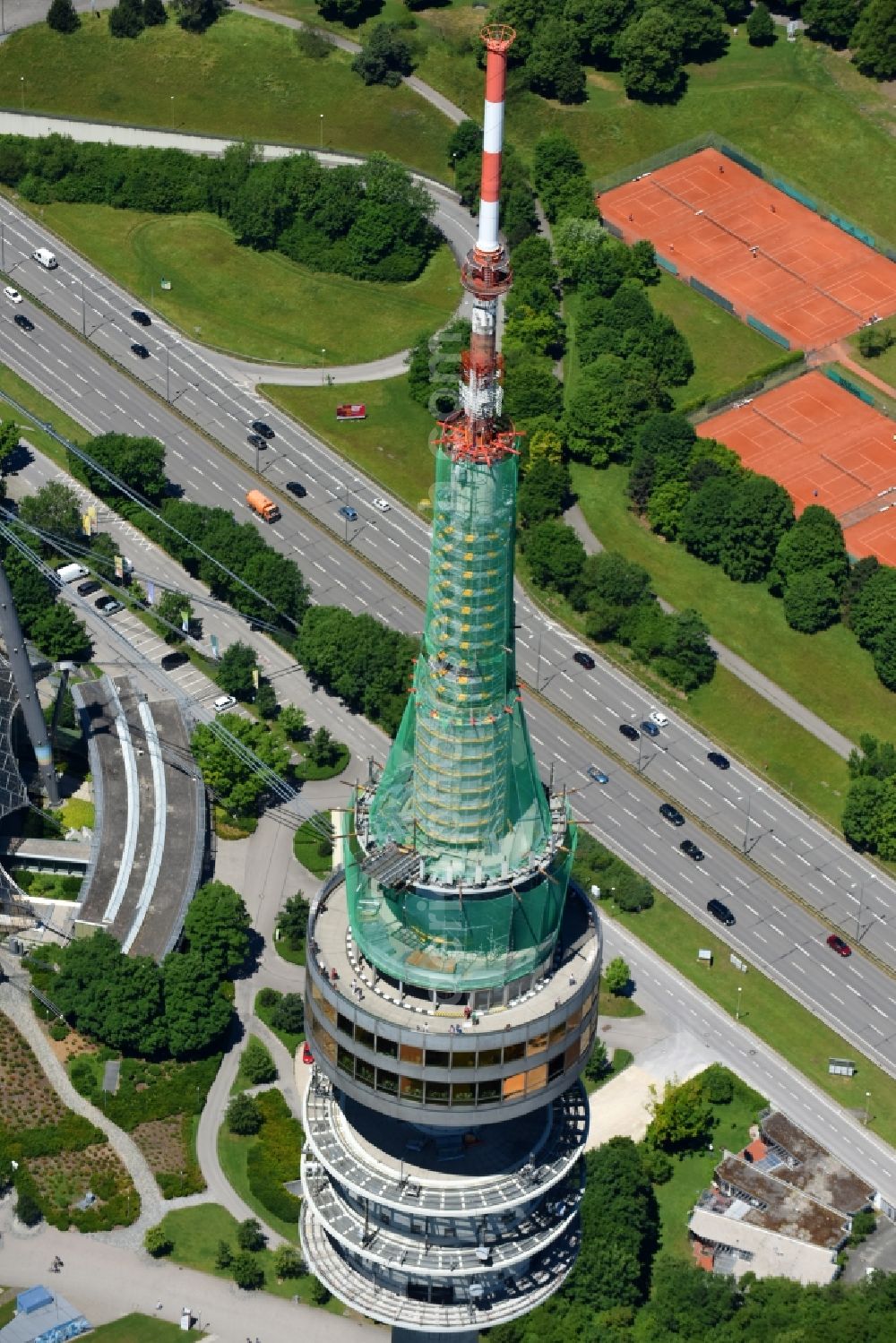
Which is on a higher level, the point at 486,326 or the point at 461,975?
the point at 486,326

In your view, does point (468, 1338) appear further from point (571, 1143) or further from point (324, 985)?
point (324, 985)

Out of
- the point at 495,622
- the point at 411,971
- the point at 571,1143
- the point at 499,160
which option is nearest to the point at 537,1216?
the point at 571,1143

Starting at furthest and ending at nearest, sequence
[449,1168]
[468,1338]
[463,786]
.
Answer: [468,1338] → [449,1168] → [463,786]

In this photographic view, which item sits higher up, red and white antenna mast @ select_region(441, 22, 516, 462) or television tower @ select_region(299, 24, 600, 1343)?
red and white antenna mast @ select_region(441, 22, 516, 462)

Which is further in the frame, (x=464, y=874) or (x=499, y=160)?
(x=464, y=874)

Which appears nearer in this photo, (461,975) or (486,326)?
(486,326)
